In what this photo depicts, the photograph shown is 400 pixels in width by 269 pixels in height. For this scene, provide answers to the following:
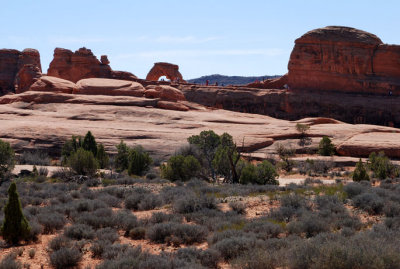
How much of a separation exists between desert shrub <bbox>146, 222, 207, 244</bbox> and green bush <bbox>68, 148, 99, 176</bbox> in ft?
40.0

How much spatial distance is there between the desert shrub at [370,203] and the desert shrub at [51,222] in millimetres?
8348

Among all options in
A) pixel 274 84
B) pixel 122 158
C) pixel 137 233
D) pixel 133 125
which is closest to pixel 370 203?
pixel 137 233

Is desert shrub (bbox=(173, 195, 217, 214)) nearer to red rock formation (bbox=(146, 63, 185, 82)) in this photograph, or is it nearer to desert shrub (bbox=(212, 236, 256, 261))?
desert shrub (bbox=(212, 236, 256, 261))

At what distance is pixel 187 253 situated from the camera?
8539 millimetres

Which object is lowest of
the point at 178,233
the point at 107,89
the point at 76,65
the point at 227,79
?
the point at 178,233

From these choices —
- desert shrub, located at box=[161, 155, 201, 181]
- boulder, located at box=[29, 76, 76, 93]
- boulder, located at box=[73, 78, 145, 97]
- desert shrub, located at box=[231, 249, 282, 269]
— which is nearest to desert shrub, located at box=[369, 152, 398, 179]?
desert shrub, located at box=[161, 155, 201, 181]

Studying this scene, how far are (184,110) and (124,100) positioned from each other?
203 inches

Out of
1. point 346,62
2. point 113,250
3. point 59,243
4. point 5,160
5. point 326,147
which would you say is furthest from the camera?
point 346,62

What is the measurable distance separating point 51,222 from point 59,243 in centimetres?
193

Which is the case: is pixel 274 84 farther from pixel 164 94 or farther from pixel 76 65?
pixel 76 65

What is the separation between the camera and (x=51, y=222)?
37.4ft

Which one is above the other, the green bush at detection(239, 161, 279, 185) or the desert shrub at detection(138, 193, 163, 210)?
the desert shrub at detection(138, 193, 163, 210)

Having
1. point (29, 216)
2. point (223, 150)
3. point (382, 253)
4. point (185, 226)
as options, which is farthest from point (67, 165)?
point (382, 253)

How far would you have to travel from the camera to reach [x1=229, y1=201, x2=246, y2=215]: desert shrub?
12938 mm
